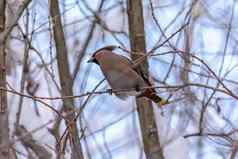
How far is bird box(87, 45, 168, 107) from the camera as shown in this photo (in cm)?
244

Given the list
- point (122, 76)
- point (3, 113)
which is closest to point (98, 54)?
A: point (122, 76)

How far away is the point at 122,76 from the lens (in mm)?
2525

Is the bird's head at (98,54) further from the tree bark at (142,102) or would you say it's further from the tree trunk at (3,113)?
the tree trunk at (3,113)

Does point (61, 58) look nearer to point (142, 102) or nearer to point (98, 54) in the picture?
point (98, 54)

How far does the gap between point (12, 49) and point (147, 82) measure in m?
1.24

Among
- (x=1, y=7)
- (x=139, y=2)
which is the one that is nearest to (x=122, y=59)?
(x=139, y=2)

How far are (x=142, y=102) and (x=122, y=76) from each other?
0.18 meters

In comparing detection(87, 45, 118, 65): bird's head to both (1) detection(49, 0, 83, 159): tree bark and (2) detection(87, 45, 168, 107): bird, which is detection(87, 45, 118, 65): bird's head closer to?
(2) detection(87, 45, 168, 107): bird

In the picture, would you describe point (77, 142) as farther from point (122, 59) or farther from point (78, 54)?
point (78, 54)

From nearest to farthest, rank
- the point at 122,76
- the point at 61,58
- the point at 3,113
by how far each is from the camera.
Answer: the point at 3,113 → the point at 122,76 → the point at 61,58

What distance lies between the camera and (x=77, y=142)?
7.48ft

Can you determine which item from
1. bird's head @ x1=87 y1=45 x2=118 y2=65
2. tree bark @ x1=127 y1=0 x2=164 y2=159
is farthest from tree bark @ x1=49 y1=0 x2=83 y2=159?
tree bark @ x1=127 y1=0 x2=164 y2=159

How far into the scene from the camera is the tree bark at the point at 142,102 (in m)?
2.51

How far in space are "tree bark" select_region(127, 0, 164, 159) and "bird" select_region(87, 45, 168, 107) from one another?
54 mm
